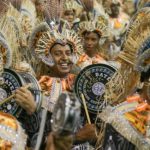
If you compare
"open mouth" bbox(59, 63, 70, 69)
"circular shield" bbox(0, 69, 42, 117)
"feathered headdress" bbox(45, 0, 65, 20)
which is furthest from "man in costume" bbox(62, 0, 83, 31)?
"circular shield" bbox(0, 69, 42, 117)

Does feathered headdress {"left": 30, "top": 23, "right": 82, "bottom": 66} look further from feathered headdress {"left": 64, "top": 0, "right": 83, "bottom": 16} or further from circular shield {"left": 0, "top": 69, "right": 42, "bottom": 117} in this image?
feathered headdress {"left": 64, "top": 0, "right": 83, "bottom": 16}

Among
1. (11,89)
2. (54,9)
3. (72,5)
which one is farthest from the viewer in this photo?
(72,5)

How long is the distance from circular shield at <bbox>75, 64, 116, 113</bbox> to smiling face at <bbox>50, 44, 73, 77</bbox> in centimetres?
14

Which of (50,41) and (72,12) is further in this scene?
(72,12)

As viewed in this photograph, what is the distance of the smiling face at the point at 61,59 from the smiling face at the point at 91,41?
1.70 m

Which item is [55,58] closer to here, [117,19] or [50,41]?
[50,41]

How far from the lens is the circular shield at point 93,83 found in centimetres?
742

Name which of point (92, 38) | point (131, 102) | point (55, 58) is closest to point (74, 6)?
point (92, 38)

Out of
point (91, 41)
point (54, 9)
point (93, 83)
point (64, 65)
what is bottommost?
point (93, 83)

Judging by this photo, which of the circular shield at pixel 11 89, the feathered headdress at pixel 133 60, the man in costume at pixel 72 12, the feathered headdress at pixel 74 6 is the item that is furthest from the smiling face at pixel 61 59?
the feathered headdress at pixel 74 6

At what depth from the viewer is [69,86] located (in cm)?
752

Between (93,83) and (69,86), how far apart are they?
0.21 meters

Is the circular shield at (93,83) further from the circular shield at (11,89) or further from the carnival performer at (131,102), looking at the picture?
the carnival performer at (131,102)

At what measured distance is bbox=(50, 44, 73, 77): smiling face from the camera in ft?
24.9
